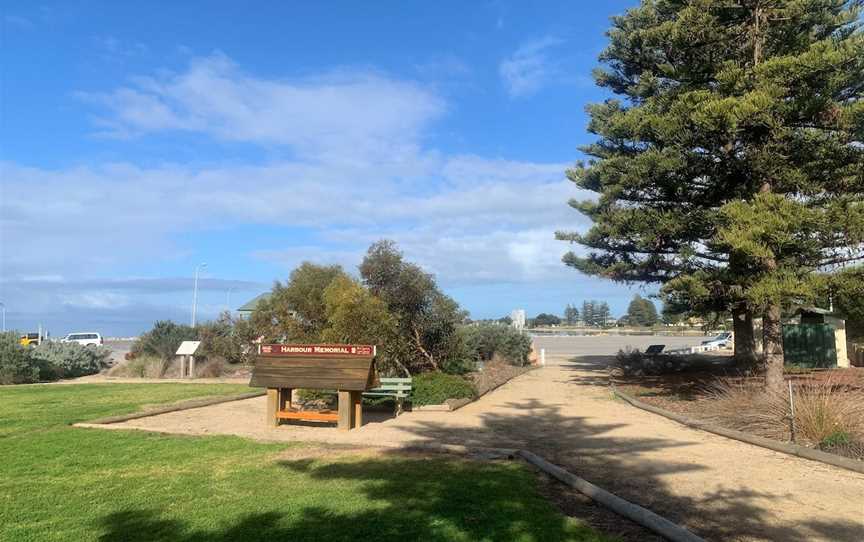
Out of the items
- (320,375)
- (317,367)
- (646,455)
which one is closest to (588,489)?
(646,455)

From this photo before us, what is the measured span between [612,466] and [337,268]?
51.2 feet

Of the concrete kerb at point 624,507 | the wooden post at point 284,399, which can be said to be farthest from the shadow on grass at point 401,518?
the wooden post at point 284,399

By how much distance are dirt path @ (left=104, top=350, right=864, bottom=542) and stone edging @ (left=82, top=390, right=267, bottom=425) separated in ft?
1.08

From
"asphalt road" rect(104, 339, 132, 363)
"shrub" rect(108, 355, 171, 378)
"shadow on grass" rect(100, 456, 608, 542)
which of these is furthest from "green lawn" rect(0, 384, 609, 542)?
"asphalt road" rect(104, 339, 132, 363)

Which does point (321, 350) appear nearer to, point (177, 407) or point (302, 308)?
point (177, 407)

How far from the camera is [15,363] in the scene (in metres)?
21.9

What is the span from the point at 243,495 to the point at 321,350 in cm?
578

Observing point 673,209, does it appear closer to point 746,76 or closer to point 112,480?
point 746,76

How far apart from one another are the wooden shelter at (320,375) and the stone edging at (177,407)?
2641 mm

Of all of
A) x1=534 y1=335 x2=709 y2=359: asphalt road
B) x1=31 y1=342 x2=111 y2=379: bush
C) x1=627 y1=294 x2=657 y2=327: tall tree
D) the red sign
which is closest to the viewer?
the red sign

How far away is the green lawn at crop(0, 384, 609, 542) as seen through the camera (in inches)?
214

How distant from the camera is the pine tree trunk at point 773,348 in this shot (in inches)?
527

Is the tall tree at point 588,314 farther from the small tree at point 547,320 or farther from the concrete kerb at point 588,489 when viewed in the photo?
the concrete kerb at point 588,489

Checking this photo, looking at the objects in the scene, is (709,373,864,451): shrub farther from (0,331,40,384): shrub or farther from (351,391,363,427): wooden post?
Answer: (0,331,40,384): shrub
